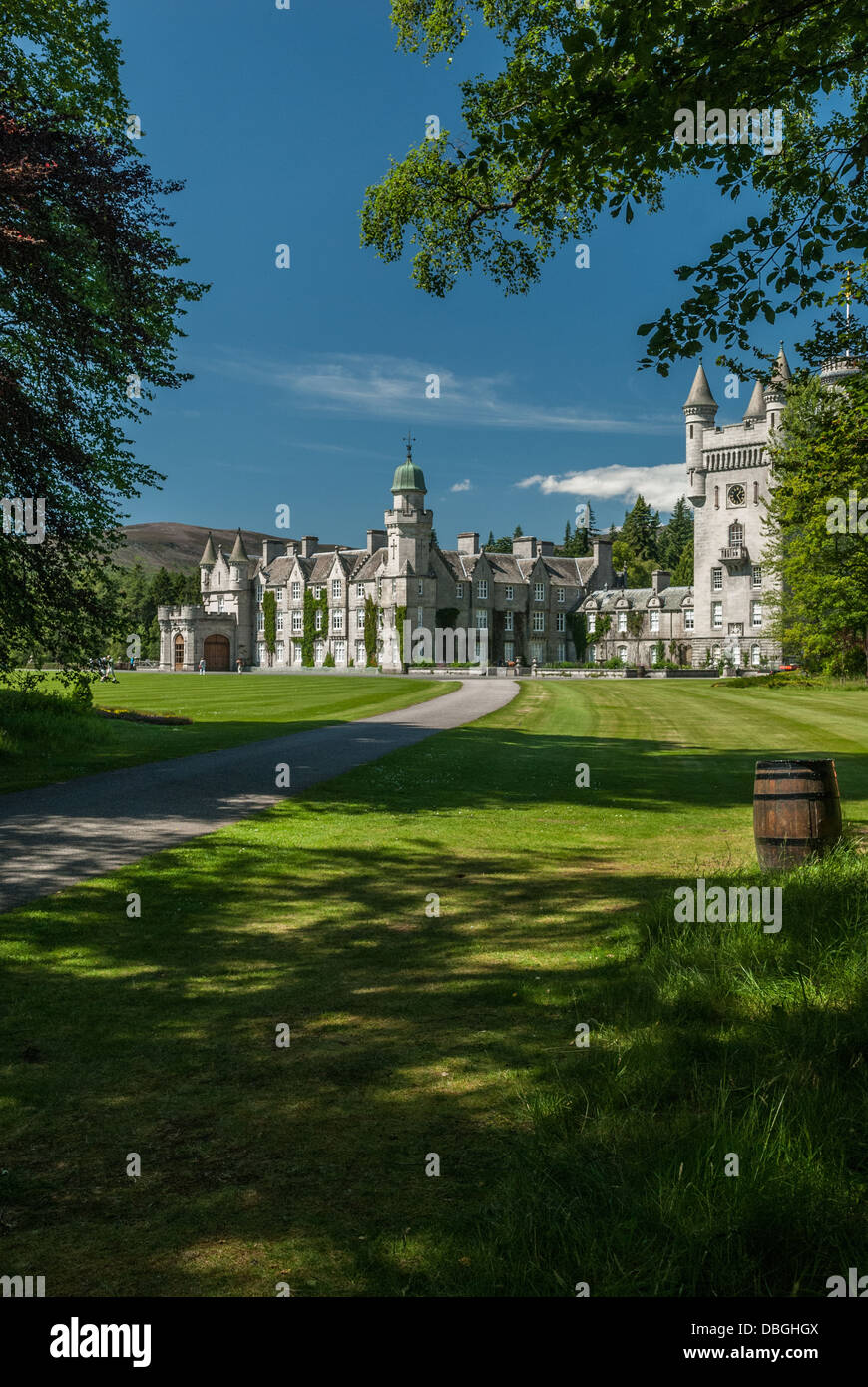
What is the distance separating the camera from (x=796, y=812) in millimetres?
8008

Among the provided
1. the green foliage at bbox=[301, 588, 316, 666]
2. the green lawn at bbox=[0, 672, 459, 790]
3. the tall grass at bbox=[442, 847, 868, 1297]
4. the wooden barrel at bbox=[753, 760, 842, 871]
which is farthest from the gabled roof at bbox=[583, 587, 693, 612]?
the tall grass at bbox=[442, 847, 868, 1297]

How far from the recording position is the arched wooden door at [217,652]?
101119mm

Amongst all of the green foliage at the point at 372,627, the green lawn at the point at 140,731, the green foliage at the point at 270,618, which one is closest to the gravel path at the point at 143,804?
the green lawn at the point at 140,731

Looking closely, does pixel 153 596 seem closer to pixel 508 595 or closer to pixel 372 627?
pixel 372 627

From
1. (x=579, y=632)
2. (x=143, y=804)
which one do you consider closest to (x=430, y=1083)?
(x=143, y=804)

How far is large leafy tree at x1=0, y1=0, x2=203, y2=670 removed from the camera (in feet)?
43.0

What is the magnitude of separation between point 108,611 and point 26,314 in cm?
462

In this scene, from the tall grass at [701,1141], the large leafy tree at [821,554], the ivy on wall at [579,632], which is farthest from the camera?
the ivy on wall at [579,632]

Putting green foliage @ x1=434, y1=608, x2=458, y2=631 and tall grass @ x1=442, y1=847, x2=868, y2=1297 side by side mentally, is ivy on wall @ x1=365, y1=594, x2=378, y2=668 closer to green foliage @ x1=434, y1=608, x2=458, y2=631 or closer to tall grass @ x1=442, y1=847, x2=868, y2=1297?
green foliage @ x1=434, y1=608, x2=458, y2=631

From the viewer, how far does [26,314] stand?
13984mm

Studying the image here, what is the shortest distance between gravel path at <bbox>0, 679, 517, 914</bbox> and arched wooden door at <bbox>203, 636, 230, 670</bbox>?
272 feet

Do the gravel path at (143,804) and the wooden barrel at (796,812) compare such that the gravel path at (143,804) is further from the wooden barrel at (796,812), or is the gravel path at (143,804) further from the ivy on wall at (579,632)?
the ivy on wall at (579,632)

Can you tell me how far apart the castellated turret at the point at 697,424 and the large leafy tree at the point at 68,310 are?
239ft
